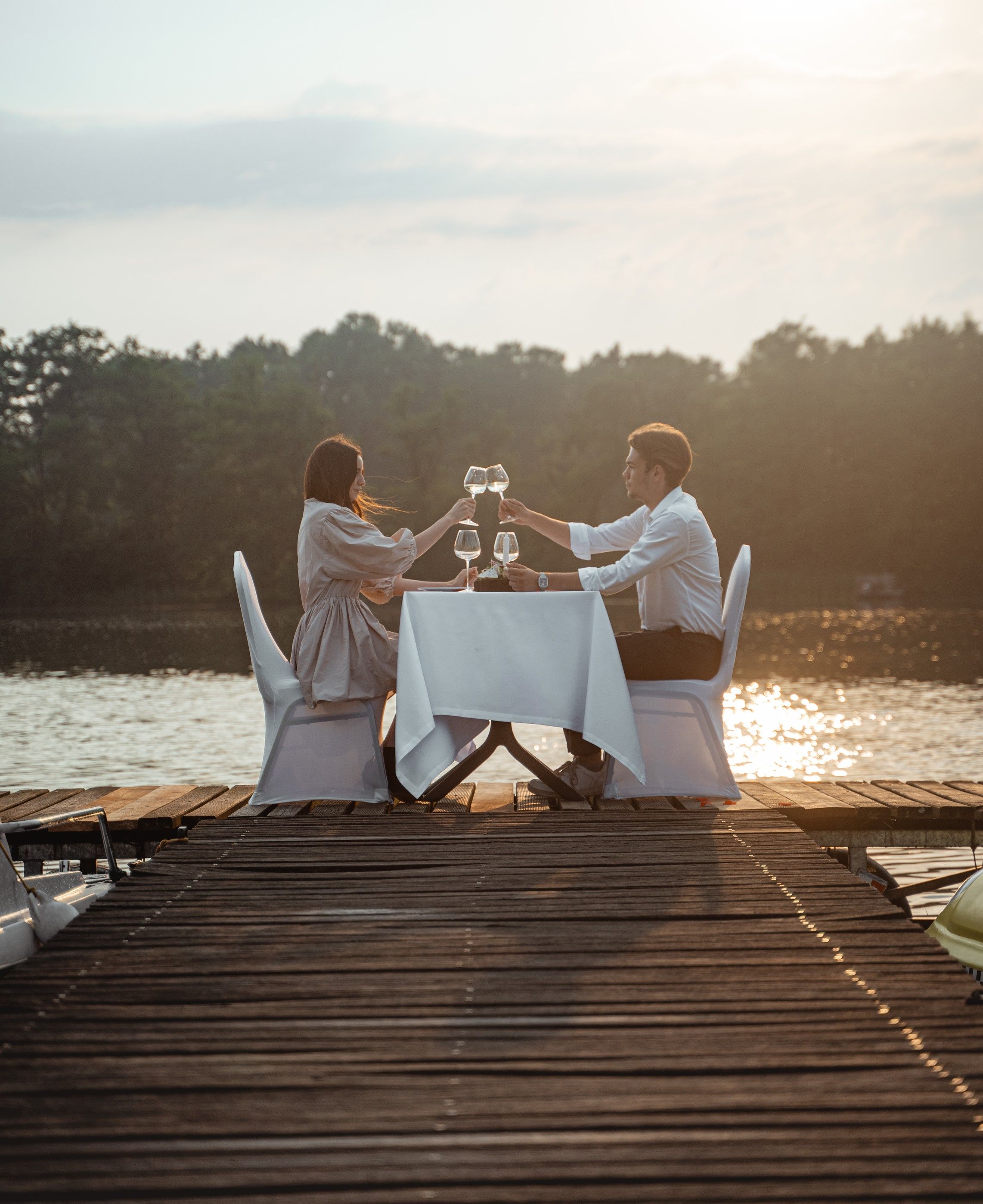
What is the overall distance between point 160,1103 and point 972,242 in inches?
2023

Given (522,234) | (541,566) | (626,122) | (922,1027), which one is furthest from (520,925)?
(522,234)

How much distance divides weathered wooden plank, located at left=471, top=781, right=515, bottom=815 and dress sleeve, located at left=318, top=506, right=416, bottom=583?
37.1 inches

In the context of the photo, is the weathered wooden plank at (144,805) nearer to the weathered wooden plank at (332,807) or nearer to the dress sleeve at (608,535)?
the weathered wooden plank at (332,807)

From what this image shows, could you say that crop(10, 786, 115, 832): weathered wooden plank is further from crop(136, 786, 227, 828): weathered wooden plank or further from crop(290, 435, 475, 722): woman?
crop(290, 435, 475, 722): woman

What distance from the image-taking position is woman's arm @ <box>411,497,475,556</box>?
4.45 m

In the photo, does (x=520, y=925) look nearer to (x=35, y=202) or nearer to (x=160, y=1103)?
(x=160, y=1103)

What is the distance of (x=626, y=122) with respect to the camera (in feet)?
83.3

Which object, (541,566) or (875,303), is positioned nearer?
(541,566)

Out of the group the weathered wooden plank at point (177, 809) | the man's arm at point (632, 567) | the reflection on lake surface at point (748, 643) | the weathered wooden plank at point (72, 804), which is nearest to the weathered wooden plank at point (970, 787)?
the man's arm at point (632, 567)

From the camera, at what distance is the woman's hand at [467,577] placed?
4344mm

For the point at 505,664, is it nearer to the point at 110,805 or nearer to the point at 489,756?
the point at 489,756

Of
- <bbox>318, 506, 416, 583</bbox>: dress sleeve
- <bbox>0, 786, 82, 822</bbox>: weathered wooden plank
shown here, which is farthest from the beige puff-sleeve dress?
<bbox>0, 786, 82, 822</bbox>: weathered wooden plank

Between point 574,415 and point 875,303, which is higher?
point 875,303

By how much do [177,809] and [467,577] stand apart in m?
1.44
